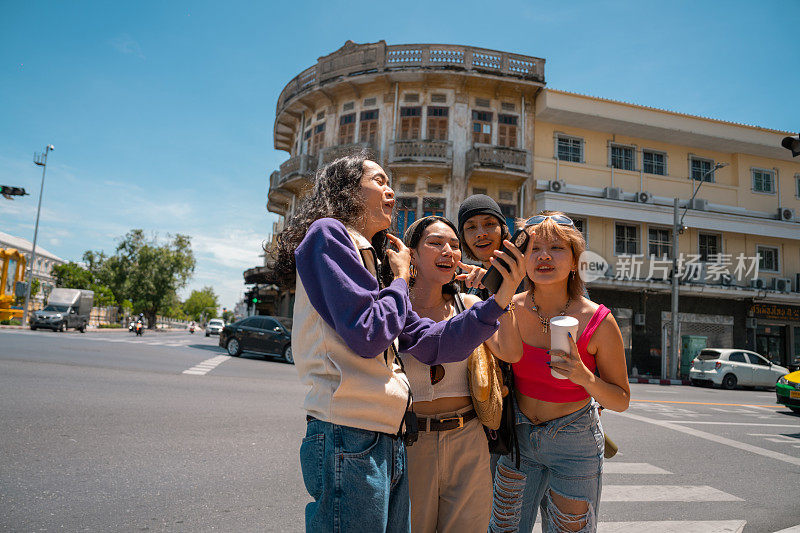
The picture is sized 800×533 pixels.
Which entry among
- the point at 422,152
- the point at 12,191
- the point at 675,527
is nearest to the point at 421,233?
the point at 675,527

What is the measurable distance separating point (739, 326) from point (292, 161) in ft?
78.1

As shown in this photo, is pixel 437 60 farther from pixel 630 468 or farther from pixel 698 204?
pixel 630 468

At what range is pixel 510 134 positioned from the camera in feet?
68.6

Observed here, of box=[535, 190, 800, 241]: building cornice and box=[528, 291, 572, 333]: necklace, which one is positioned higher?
box=[535, 190, 800, 241]: building cornice

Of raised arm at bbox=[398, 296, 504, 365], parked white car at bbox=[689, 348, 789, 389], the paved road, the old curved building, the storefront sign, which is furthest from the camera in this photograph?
the storefront sign

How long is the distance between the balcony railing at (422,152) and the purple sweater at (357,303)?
1846 cm

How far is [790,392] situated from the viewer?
10.2 m

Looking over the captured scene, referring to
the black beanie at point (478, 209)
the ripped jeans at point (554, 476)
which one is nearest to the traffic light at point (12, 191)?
the black beanie at point (478, 209)

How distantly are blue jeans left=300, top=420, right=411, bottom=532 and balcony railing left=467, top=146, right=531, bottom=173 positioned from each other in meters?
18.8

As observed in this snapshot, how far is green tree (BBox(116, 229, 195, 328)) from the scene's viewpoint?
156 feet

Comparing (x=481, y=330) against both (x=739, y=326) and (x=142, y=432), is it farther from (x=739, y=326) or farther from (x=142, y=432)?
(x=739, y=326)

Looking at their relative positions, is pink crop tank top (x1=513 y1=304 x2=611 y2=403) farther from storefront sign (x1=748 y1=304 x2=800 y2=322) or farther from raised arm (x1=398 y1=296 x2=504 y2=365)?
storefront sign (x1=748 y1=304 x2=800 y2=322)

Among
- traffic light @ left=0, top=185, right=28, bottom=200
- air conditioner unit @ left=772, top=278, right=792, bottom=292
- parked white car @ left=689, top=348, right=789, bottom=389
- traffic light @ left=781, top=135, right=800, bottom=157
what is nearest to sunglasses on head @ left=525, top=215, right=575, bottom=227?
traffic light @ left=781, top=135, right=800, bottom=157

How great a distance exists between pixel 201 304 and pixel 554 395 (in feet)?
384
